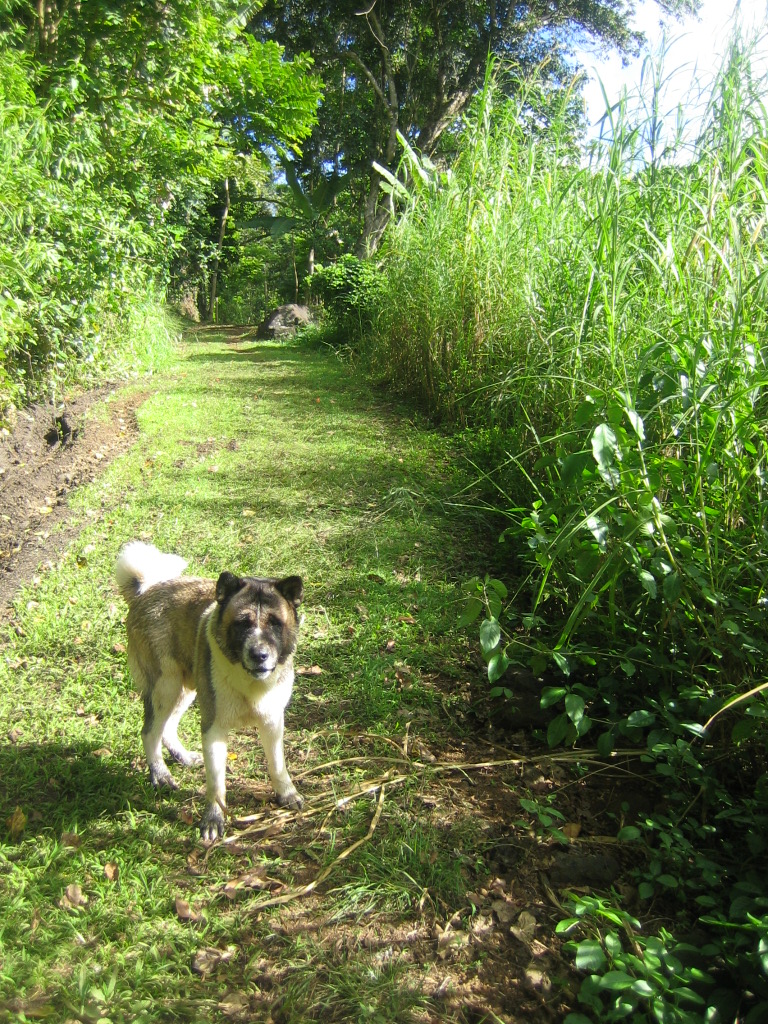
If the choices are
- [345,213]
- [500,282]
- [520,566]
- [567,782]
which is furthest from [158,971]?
[345,213]

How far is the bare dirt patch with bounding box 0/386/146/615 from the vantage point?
5449 mm

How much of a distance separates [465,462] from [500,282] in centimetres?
175

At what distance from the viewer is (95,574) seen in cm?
515

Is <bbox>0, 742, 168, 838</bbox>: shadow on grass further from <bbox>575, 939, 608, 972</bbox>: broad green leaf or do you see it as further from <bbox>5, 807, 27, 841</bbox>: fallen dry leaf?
<bbox>575, 939, 608, 972</bbox>: broad green leaf

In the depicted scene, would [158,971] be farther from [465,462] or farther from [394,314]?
[394,314]

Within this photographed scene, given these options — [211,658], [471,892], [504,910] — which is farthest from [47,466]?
[504,910]

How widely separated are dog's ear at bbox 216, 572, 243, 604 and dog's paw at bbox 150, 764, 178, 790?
1.02 m

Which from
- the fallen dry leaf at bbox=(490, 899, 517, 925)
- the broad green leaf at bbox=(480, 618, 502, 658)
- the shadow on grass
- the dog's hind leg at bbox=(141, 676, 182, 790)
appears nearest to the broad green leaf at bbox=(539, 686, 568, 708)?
the broad green leaf at bbox=(480, 618, 502, 658)

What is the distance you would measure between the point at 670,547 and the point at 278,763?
201 centimetres

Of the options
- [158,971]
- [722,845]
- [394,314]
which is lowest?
[158,971]

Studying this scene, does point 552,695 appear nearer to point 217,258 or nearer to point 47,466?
point 47,466

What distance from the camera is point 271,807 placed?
325cm

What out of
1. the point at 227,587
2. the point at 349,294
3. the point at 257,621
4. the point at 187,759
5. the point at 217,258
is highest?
the point at 217,258

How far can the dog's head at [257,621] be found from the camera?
283cm
